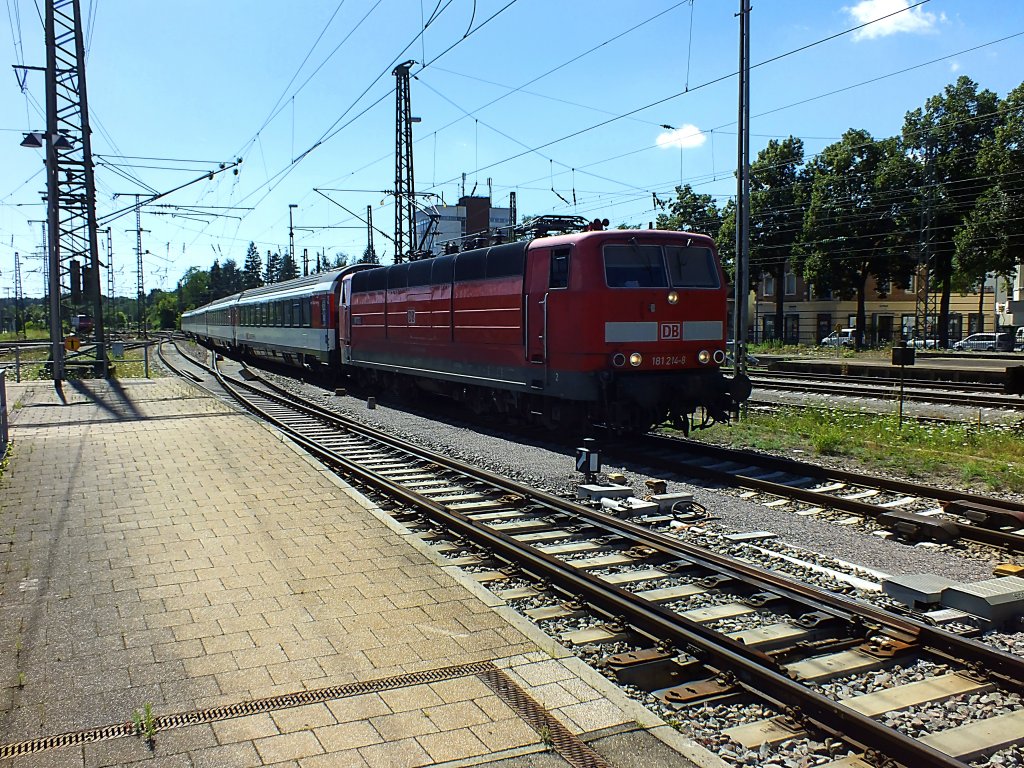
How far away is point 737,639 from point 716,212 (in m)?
50.2

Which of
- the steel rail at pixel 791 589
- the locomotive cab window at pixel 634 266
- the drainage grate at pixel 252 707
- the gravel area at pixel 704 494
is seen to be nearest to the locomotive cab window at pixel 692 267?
the locomotive cab window at pixel 634 266

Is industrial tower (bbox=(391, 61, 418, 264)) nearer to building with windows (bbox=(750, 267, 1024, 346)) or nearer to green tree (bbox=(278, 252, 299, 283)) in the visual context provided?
green tree (bbox=(278, 252, 299, 283))

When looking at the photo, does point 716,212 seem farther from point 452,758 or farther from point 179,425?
point 452,758

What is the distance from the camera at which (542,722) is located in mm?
4023

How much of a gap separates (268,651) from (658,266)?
8.83 meters

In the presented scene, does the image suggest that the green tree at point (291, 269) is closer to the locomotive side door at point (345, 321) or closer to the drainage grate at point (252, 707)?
the locomotive side door at point (345, 321)

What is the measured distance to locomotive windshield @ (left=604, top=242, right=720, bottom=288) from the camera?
1203 cm

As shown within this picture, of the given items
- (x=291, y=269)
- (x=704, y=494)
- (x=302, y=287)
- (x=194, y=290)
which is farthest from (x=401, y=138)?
(x=194, y=290)

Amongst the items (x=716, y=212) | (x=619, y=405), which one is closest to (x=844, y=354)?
(x=716, y=212)

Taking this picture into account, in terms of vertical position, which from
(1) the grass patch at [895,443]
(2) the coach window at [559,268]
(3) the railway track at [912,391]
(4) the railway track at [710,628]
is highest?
(2) the coach window at [559,268]

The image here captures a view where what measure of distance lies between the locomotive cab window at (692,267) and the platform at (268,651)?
601 cm

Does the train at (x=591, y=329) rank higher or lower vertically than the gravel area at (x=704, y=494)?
higher

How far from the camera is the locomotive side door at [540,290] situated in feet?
40.3

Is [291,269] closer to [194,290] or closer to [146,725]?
[194,290]
